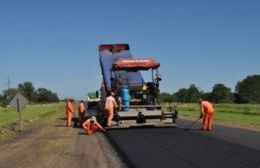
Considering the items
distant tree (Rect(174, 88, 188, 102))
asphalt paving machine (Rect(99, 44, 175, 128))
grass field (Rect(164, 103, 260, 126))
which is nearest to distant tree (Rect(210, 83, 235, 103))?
distant tree (Rect(174, 88, 188, 102))

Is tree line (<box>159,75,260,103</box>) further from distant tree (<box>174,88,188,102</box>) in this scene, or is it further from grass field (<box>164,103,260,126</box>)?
grass field (<box>164,103,260,126</box>)

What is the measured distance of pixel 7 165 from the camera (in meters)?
13.1

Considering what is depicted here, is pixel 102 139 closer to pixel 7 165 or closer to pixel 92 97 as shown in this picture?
pixel 7 165

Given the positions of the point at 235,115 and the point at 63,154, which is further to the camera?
the point at 235,115

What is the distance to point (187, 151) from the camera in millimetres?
14336

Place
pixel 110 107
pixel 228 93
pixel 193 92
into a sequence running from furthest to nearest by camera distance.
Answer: pixel 193 92 < pixel 228 93 < pixel 110 107

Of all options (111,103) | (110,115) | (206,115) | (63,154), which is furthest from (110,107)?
(63,154)

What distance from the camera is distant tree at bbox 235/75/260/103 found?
15469 cm

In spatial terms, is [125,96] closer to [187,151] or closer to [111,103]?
[111,103]

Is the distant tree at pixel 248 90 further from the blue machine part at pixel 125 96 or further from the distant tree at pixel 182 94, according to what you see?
the blue machine part at pixel 125 96

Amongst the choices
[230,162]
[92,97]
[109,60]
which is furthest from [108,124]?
[92,97]

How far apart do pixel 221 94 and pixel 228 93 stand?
2.03m

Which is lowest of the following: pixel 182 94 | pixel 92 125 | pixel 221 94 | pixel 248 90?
pixel 92 125

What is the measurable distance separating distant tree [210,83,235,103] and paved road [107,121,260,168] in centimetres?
13193
